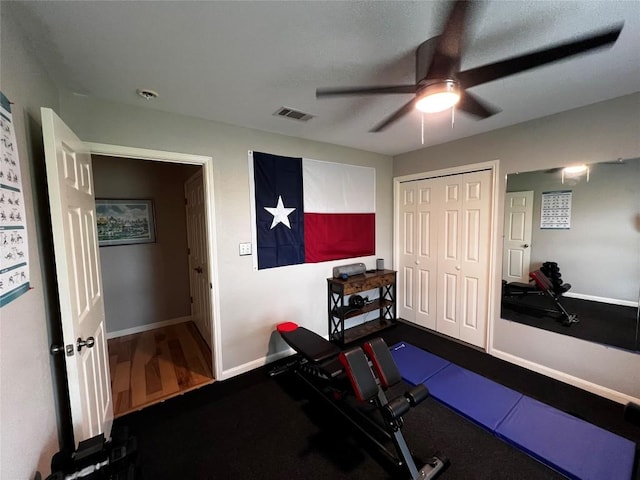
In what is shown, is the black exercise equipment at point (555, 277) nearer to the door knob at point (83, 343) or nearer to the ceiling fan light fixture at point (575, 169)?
the ceiling fan light fixture at point (575, 169)

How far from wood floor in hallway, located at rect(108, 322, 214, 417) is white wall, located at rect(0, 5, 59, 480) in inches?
44.9

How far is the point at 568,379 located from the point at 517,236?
53.8 inches

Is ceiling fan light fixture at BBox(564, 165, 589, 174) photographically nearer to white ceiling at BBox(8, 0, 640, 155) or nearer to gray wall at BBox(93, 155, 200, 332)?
white ceiling at BBox(8, 0, 640, 155)

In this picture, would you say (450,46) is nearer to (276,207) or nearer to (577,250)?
(276,207)

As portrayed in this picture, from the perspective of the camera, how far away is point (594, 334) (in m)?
2.23

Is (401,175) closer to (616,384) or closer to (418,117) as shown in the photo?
(418,117)

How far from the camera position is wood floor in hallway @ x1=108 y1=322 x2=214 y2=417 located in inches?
89.0

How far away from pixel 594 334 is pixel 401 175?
2.58 meters

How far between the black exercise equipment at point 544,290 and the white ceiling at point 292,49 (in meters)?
1.56

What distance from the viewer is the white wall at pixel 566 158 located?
203cm

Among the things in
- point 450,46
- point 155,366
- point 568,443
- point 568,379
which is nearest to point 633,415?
point 568,443

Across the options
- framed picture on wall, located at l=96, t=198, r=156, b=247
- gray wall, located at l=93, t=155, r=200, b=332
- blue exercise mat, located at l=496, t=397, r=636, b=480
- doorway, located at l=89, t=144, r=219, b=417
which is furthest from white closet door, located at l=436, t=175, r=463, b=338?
framed picture on wall, located at l=96, t=198, r=156, b=247

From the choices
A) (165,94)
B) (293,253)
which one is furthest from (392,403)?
(165,94)

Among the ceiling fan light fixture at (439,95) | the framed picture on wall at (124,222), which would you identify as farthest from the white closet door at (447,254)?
the framed picture on wall at (124,222)
